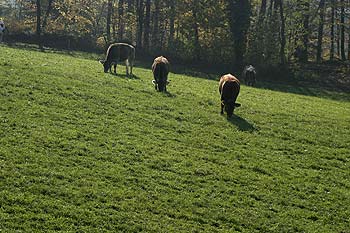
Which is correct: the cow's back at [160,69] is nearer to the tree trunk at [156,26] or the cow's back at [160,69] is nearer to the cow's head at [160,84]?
the cow's head at [160,84]

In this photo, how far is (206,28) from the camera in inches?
1871

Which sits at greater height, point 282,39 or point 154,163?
point 282,39

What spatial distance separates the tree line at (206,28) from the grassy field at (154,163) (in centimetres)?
2488

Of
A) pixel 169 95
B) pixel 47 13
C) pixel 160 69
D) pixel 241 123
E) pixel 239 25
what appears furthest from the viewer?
pixel 47 13

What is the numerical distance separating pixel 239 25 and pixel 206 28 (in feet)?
11.7

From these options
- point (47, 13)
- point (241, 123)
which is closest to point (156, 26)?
point (47, 13)

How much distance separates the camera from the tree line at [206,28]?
46094 millimetres

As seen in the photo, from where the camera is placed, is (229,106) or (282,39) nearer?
(229,106)

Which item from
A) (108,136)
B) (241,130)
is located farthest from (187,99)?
(108,136)

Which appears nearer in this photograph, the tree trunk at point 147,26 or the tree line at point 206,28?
the tree line at point 206,28

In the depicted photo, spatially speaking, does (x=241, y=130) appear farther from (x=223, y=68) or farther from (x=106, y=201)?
(x=223, y=68)

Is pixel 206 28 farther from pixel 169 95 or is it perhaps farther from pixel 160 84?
pixel 169 95

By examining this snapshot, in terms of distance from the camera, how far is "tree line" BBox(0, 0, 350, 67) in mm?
46094

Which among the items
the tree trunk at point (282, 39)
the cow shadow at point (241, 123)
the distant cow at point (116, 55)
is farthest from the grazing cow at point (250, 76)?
the cow shadow at point (241, 123)
